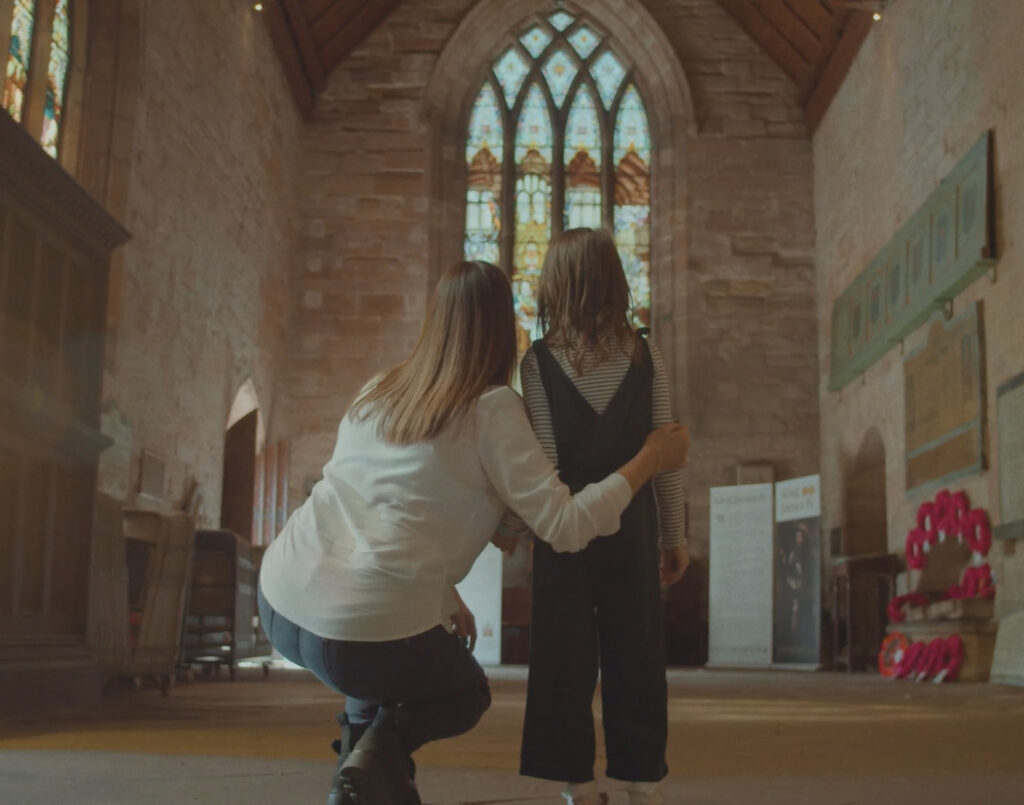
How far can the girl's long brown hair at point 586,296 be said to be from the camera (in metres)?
2.12

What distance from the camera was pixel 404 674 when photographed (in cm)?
172

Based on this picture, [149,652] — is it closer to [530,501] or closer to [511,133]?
[530,501]

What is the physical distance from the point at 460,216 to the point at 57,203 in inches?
364

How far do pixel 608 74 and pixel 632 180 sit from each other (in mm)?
1152

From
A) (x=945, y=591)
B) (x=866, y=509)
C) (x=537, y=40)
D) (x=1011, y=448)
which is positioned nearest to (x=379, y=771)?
(x=1011, y=448)

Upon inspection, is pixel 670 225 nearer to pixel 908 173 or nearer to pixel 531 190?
pixel 531 190

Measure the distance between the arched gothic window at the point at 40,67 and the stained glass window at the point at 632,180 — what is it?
6663 millimetres

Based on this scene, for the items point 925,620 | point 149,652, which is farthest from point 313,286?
point 149,652

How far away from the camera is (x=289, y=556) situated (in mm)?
1784

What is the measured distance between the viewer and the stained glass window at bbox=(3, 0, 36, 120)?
24.3 ft

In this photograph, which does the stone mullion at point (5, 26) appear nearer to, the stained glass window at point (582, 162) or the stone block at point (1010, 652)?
the stone block at point (1010, 652)

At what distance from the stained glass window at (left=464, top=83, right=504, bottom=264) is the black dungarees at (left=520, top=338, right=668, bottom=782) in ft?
37.9

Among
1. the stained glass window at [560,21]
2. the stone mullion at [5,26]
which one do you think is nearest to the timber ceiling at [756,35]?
the stained glass window at [560,21]

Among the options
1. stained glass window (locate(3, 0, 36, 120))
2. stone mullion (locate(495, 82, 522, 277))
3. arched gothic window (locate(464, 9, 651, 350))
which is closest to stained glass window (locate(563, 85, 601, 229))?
arched gothic window (locate(464, 9, 651, 350))
